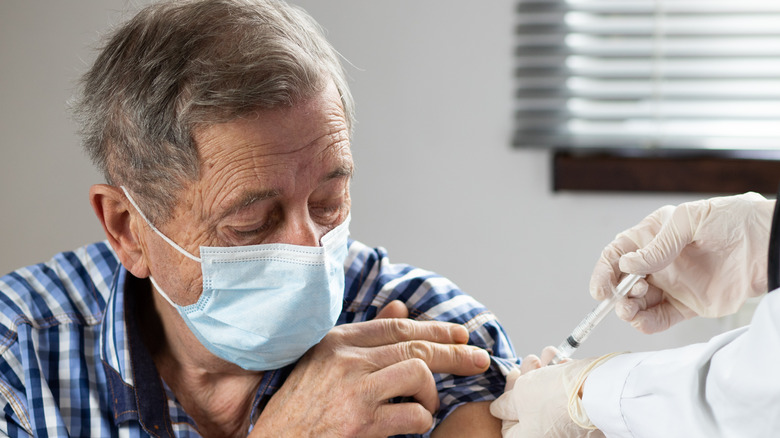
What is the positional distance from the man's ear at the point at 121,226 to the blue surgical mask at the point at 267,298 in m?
0.07

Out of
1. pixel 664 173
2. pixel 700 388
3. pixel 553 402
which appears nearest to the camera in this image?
pixel 700 388

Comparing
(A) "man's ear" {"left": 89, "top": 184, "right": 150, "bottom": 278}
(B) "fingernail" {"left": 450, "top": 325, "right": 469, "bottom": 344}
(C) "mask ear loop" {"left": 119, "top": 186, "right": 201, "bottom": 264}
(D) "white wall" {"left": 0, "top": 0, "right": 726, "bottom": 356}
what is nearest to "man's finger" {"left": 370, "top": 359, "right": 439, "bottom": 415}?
(B) "fingernail" {"left": 450, "top": 325, "right": 469, "bottom": 344}

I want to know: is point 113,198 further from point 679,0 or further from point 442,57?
point 679,0

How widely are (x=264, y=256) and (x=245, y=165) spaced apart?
0.47 ft

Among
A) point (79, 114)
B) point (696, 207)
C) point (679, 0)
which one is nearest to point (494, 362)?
point (696, 207)

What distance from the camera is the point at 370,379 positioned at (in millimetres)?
1172

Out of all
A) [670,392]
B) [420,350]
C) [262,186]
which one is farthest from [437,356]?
[670,392]

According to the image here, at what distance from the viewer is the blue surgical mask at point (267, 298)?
1124 mm

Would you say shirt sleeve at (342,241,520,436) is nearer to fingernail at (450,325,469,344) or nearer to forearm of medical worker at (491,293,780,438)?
fingernail at (450,325,469,344)

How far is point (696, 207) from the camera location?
0.98 metres

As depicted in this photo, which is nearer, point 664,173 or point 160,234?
point 160,234

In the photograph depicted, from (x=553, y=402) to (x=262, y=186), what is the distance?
522mm

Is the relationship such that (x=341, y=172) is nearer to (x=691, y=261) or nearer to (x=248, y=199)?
(x=248, y=199)

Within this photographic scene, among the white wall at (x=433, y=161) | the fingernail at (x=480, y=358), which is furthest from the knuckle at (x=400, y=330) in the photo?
the white wall at (x=433, y=161)
